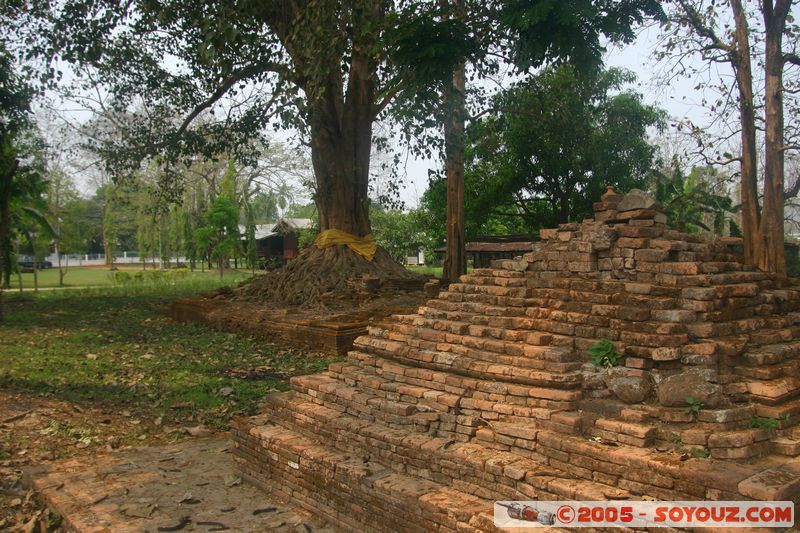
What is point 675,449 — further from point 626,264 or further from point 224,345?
point 224,345

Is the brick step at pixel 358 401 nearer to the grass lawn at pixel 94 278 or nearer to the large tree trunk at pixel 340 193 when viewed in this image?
the large tree trunk at pixel 340 193

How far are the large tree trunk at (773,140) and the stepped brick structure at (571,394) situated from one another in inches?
279

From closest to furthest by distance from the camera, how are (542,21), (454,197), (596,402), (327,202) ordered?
(596,402) < (542,21) < (327,202) < (454,197)

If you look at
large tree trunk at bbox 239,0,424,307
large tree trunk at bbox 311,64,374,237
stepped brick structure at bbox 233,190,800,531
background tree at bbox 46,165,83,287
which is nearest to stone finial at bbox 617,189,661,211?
stepped brick structure at bbox 233,190,800,531

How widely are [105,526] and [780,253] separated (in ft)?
35.4

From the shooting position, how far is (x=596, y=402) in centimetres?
386

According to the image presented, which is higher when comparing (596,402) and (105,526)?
(596,402)

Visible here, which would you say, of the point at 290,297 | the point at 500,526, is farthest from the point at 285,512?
the point at 290,297

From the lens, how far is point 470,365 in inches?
172

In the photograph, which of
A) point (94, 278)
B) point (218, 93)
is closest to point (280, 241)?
point (94, 278)

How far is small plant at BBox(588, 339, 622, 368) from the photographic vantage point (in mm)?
Result: 3963

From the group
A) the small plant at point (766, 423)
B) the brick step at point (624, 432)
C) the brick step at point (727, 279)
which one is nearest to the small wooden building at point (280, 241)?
the brick step at point (727, 279)

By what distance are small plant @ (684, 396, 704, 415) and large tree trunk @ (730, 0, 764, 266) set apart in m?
8.31

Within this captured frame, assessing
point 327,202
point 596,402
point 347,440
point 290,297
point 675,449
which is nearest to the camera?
point 675,449
